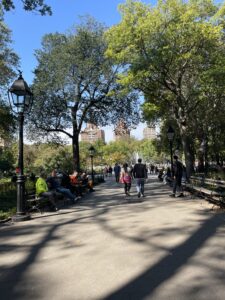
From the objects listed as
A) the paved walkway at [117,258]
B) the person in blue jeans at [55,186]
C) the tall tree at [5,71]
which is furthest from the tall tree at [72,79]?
the paved walkway at [117,258]

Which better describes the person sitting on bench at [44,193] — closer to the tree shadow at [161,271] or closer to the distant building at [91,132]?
the tree shadow at [161,271]

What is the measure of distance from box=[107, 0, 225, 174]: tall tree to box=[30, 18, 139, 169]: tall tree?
21.9ft

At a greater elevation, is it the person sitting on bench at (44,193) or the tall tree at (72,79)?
the tall tree at (72,79)

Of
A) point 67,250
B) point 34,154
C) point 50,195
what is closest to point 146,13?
point 50,195

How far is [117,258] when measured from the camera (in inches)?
252

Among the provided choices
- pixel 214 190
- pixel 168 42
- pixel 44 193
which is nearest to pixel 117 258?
pixel 44 193

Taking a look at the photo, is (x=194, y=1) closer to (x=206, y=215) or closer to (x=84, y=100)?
(x=84, y=100)

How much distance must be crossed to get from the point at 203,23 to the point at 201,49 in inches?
56.0

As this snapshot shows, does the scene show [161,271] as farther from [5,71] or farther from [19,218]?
[5,71]

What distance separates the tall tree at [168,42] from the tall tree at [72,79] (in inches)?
263

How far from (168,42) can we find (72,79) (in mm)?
11045

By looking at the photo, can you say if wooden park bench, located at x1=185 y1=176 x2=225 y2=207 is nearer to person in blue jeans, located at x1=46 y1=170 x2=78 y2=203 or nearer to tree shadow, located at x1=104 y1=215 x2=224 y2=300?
tree shadow, located at x1=104 y1=215 x2=224 y2=300

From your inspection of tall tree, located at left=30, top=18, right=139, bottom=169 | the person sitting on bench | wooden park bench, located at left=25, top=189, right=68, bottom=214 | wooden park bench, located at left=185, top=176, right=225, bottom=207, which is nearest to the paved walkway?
wooden park bench, located at left=185, top=176, right=225, bottom=207

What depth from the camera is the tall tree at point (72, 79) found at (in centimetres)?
2988
